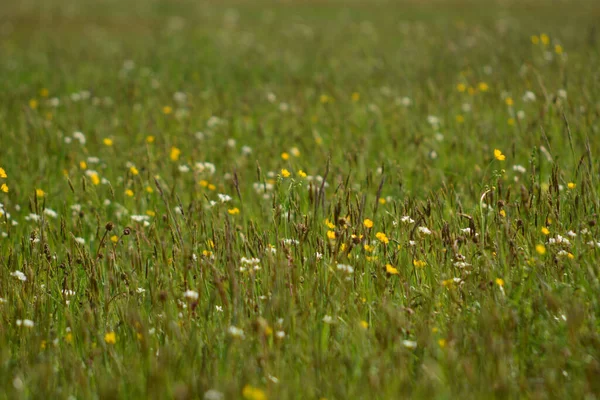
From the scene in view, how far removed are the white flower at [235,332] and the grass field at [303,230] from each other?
0.07 ft

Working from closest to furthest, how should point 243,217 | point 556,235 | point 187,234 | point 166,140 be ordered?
point 556,235 < point 187,234 < point 243,217 < point 166,140

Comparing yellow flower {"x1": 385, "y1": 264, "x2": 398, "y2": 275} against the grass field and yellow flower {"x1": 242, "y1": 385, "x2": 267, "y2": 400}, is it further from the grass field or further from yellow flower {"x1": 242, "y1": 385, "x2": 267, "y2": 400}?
yellow flower {"x1": 242, "y1": 385, "x2": 267, "y2": 400}

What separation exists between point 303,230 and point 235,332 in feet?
2.48

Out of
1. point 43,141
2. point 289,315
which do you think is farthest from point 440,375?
point 43,141

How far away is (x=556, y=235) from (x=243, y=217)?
171cm

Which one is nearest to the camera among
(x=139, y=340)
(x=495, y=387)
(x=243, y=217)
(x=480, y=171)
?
(x=495, y=387)

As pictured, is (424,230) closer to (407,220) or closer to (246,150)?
(407,220)

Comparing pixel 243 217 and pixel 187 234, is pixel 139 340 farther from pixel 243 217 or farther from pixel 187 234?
pixel 243 217

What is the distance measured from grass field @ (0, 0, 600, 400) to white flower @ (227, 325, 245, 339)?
2cm

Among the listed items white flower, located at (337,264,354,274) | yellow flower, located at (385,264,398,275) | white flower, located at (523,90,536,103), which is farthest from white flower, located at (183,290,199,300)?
white flower, located at (523,90,536,103)

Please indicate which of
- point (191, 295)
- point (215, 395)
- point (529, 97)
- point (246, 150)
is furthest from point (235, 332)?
point (529, 97)

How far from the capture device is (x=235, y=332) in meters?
2.26

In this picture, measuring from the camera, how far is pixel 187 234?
3.37 m

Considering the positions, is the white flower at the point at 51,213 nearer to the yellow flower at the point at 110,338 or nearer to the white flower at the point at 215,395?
the yellow flower at the point at 110,338
